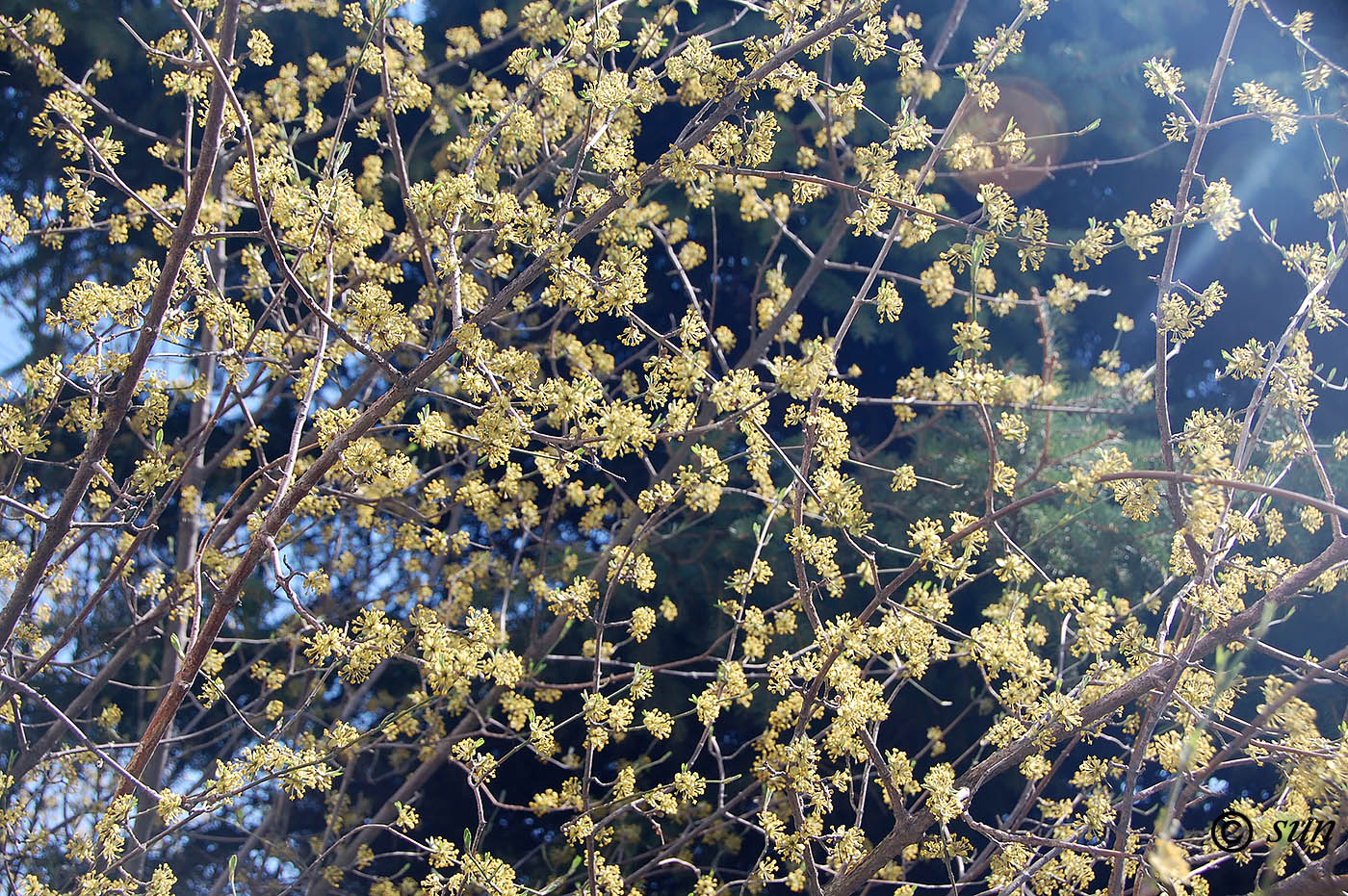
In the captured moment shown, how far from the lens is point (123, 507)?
360 cm

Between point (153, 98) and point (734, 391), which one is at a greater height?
point (153, 98)

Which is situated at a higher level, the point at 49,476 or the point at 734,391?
the point at 49,476

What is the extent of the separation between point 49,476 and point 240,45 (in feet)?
8.69

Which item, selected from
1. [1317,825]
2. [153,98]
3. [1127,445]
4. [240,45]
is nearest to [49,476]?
[153,98]

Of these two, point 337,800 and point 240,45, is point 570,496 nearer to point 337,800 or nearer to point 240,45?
point 337,800

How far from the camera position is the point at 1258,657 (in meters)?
4.34

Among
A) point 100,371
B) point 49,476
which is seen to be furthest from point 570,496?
point 49,476

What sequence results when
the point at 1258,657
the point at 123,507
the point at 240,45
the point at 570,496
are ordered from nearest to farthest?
the point at 123,507
the point at 570,496
the point at 1258,657
the point at 240,45

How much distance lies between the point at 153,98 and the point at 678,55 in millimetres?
4135

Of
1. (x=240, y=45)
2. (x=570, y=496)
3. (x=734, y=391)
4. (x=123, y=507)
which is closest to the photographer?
(x=734, y=391)

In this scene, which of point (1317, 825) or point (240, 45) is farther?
point (240, 45)

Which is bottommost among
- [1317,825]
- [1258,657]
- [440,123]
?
[1317,825]

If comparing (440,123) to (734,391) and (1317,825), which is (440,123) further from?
(1317,825)

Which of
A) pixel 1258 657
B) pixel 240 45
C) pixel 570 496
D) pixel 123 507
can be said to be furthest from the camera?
pixel 240 45
